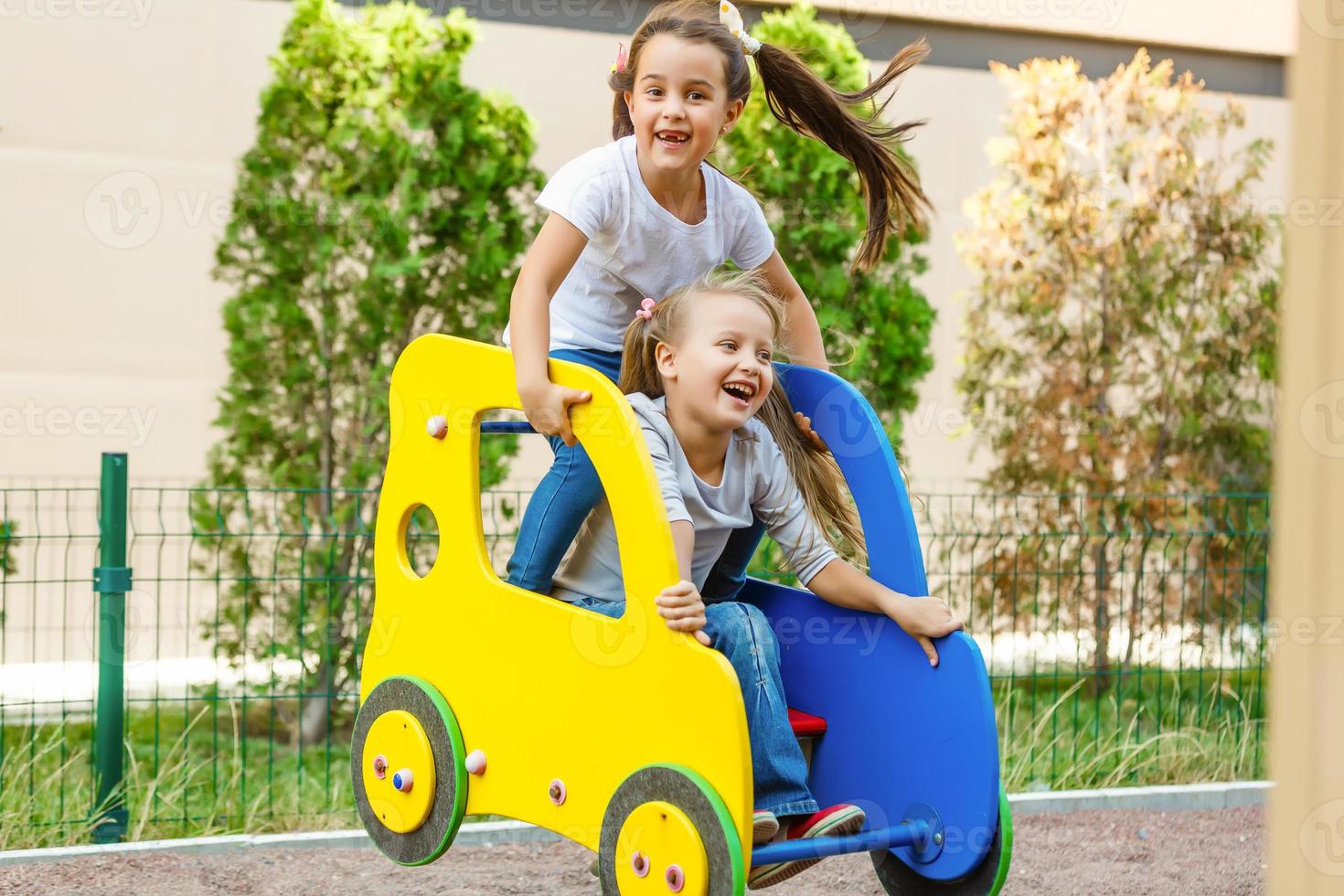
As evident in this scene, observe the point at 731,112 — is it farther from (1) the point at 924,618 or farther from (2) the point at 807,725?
(2) the point at 807,725

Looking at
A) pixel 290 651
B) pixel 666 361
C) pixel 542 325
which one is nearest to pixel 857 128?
pixel 666 361

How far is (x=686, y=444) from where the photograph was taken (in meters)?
2.50

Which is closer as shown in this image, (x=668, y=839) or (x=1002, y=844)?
(x=668, y=839)

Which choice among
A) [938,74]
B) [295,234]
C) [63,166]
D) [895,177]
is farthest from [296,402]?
[938,74]

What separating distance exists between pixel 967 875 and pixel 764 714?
0.47 metres

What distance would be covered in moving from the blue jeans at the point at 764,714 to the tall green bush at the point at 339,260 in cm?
294

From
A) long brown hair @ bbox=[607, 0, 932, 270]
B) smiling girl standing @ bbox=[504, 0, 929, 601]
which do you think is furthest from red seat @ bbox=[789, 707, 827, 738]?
long brown hair @ bbox=[607, 0, 932, 270]

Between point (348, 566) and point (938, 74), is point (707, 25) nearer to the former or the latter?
point (348, 566)

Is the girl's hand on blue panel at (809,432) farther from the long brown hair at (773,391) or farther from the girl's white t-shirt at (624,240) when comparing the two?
the girl's white t-shirt at (624,240)

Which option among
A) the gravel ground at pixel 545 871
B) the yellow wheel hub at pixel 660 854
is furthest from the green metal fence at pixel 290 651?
the yellow wheel hub at pixel 660 854

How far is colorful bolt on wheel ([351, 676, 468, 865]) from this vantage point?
8.41 feet

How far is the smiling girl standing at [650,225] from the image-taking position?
249 cm

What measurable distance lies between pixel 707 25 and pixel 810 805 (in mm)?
1486

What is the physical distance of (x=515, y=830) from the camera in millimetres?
4230
